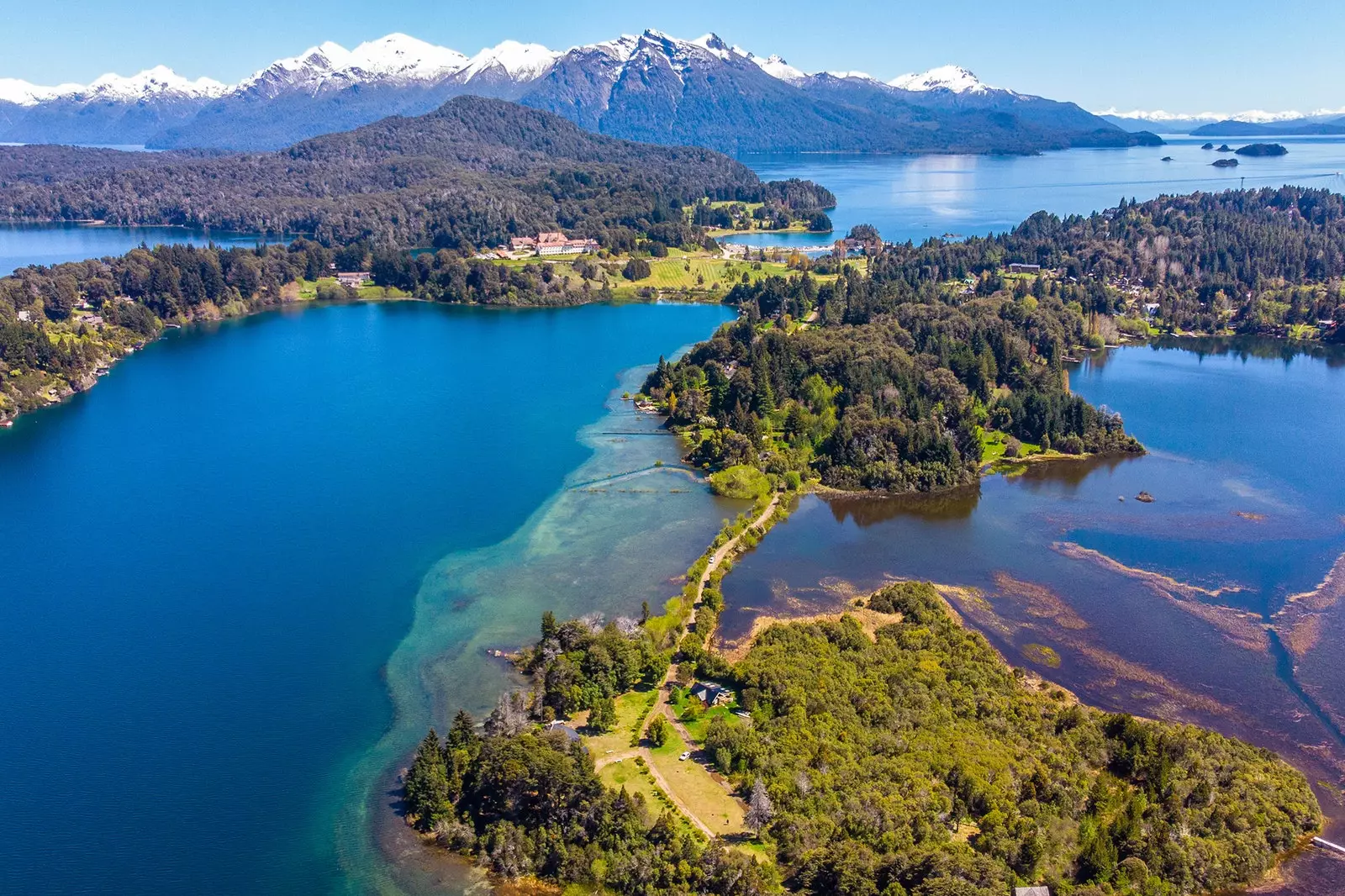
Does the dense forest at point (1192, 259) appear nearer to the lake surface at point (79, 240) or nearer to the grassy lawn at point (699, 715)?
the grassy lawn at point (699, 715)

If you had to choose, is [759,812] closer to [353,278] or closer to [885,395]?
[885,395]

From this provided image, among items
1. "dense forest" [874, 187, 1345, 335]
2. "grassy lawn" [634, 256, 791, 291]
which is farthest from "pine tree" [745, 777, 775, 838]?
"grassy lawn" [634, 256, 791, 291]

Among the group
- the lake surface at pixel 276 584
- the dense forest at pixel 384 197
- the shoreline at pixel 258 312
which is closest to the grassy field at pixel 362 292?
the shoreline at pixel 258 312

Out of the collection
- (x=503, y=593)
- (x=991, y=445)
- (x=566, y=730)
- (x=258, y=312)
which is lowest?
→ (x=566, y=730)

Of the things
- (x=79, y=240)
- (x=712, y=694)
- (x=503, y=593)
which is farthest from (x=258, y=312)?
(x=712, y=694)

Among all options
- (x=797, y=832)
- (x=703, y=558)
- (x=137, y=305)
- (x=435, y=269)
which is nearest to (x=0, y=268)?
(x=137, y=305)

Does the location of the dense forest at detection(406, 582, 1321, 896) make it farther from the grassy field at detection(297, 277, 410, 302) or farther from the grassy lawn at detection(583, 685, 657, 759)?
the grassy field at detection(297, 277, 410, 302)
